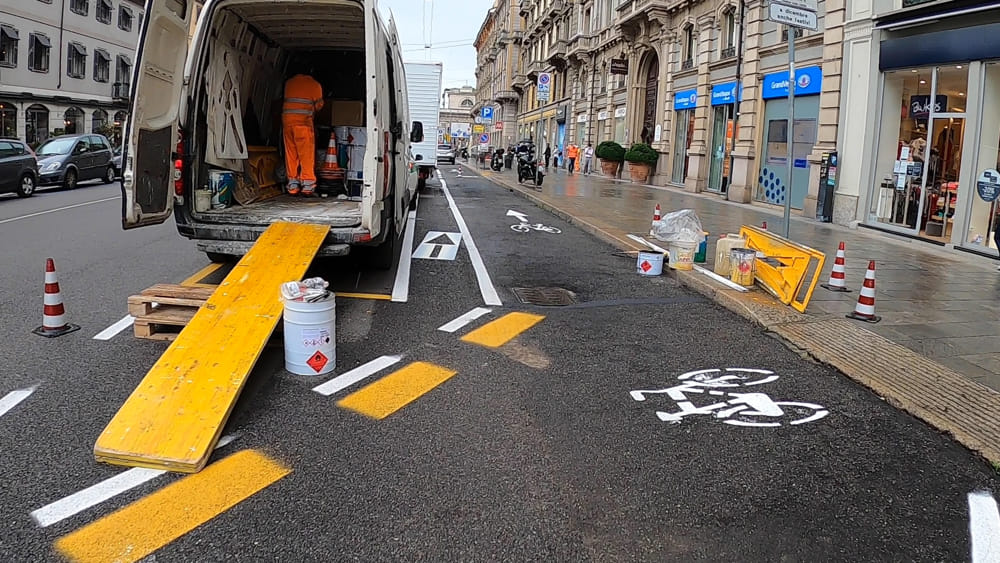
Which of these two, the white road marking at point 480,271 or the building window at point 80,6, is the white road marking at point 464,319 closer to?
the white road marking at point 480,271

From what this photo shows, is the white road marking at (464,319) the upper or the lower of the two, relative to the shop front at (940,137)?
lower

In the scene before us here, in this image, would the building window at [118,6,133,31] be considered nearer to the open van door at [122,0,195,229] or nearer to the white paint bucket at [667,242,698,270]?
the open van door at [122,0,195,229]

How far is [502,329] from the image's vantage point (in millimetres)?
6484

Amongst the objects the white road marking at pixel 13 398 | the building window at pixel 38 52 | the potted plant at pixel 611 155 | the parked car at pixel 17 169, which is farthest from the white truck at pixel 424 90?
the building window at pixel 38 52

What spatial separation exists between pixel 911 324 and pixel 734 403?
3.18m

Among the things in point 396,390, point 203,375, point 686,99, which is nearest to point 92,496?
point 203,375

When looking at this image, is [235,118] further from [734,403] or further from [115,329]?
[734,403]

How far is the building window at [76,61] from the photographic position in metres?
39.8

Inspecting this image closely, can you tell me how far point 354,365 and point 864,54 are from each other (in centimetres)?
1391

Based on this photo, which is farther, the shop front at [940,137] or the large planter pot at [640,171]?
the large planter pot at [640,171]

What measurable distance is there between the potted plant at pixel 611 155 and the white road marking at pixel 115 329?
28346 mm

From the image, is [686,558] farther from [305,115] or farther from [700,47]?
[700,47]

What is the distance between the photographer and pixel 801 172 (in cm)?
1894

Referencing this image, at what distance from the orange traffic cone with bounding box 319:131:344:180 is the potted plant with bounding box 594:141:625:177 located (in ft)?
78.0
